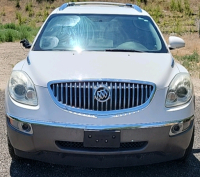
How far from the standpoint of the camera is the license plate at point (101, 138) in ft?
11.7

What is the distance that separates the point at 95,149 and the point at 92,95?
1.62 ft

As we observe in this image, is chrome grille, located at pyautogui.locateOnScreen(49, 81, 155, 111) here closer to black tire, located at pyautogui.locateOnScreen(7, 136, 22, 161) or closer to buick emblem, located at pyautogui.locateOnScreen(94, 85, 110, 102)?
buick emblem, located at pyautogui.locateOnScreen(94, 85, 110, 102)

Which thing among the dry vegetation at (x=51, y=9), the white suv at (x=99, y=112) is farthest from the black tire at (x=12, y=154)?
the dry vegetation at (x=51, y=9)

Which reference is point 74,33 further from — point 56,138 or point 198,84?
point 198,84

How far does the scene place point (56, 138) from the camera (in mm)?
3598

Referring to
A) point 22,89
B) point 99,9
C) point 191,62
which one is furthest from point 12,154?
point 191,62

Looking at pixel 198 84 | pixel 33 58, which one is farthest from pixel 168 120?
pixel 198 84

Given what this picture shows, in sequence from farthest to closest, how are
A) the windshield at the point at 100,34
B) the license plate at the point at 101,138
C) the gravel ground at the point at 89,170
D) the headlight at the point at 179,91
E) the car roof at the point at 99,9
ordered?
the car roof at the point at 99,9 < the windshield at the point at 100,34 < the gravel ground at the point at 89,170 < the headlight at the point at 179,91 < the license plate at the point at 101,138

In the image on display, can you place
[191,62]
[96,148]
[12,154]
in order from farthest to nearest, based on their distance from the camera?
1. [191,62]
2. [12,154]
3. [96,148]

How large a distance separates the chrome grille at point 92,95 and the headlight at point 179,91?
12.0 inches

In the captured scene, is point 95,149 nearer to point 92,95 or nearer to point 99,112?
point 99,112

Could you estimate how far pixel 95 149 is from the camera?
368 cm

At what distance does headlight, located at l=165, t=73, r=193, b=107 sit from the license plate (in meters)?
0.58

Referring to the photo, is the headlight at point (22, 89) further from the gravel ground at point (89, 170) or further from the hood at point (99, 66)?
the gravel ground at point (89, 170)
